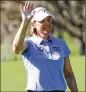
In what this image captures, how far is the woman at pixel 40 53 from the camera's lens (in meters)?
4.49

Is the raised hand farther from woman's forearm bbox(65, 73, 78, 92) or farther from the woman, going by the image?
woman's forearm bbox(65, 73, 78, 92)

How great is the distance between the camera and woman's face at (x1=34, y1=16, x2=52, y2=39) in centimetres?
459

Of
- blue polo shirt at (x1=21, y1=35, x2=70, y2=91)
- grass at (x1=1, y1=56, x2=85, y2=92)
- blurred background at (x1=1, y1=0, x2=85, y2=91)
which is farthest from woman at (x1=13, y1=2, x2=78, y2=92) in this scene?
blurred background at (x1=1, y1=0, x2=85, y2=91)

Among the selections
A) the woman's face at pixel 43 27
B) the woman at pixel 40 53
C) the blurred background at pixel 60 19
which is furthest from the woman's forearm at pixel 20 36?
the blurred background at pixel 60 19

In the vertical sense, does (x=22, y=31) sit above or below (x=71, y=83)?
above

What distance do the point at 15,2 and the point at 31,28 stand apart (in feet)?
89.1

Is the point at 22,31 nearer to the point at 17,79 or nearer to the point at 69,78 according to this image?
the point at 69,78

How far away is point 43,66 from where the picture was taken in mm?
4496

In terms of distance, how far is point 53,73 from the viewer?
4527 millimetres

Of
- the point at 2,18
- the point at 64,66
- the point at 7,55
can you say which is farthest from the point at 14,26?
the point at 64,66

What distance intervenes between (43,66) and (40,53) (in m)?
0.13

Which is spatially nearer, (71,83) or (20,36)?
(20,36)

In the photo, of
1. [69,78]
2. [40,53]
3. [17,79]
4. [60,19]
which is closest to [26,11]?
[40,53]

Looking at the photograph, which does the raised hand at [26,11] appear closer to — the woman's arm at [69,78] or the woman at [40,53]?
the woman at [40,53]
